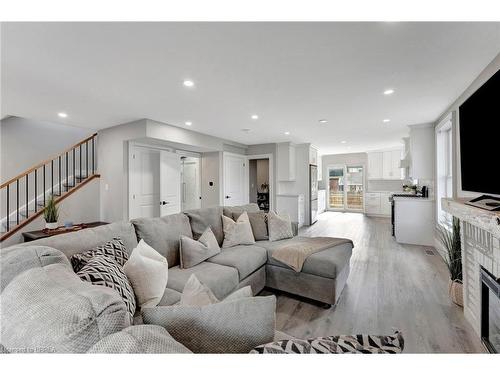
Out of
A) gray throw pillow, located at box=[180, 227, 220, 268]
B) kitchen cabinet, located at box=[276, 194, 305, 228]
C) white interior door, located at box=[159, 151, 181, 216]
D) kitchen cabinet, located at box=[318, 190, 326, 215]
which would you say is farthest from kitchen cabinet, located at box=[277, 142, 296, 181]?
gray throw pillow, located at box=[180, 227, 220, 268]

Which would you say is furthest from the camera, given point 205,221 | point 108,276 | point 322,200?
point 322,200

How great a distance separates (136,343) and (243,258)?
1802mm

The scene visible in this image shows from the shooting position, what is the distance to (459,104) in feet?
9.61

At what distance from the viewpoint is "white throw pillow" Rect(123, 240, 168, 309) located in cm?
141

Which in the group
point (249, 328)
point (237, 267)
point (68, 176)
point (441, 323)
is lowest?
point (441, 323)

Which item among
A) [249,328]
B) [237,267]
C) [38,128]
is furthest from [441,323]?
[38,128]

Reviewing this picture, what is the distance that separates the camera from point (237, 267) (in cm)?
214

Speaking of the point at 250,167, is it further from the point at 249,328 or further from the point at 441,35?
the point at 249,328

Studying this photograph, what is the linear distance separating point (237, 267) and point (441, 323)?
1814mm

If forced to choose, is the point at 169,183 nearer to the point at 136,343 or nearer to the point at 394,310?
the point at 394,310

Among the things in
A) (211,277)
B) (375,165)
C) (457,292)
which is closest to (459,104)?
(457,292)

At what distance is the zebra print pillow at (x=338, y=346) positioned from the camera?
2.06ft

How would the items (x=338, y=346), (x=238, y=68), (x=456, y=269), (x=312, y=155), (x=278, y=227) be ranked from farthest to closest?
(x=312, y=155) < (x=278, y=227) < (x=456, y=269) < (x=238, y=68) < (x=338, y=346)

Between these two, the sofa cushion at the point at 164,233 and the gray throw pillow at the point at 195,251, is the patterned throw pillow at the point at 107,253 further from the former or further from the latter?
the gray throw pillow at the point at 195,251
